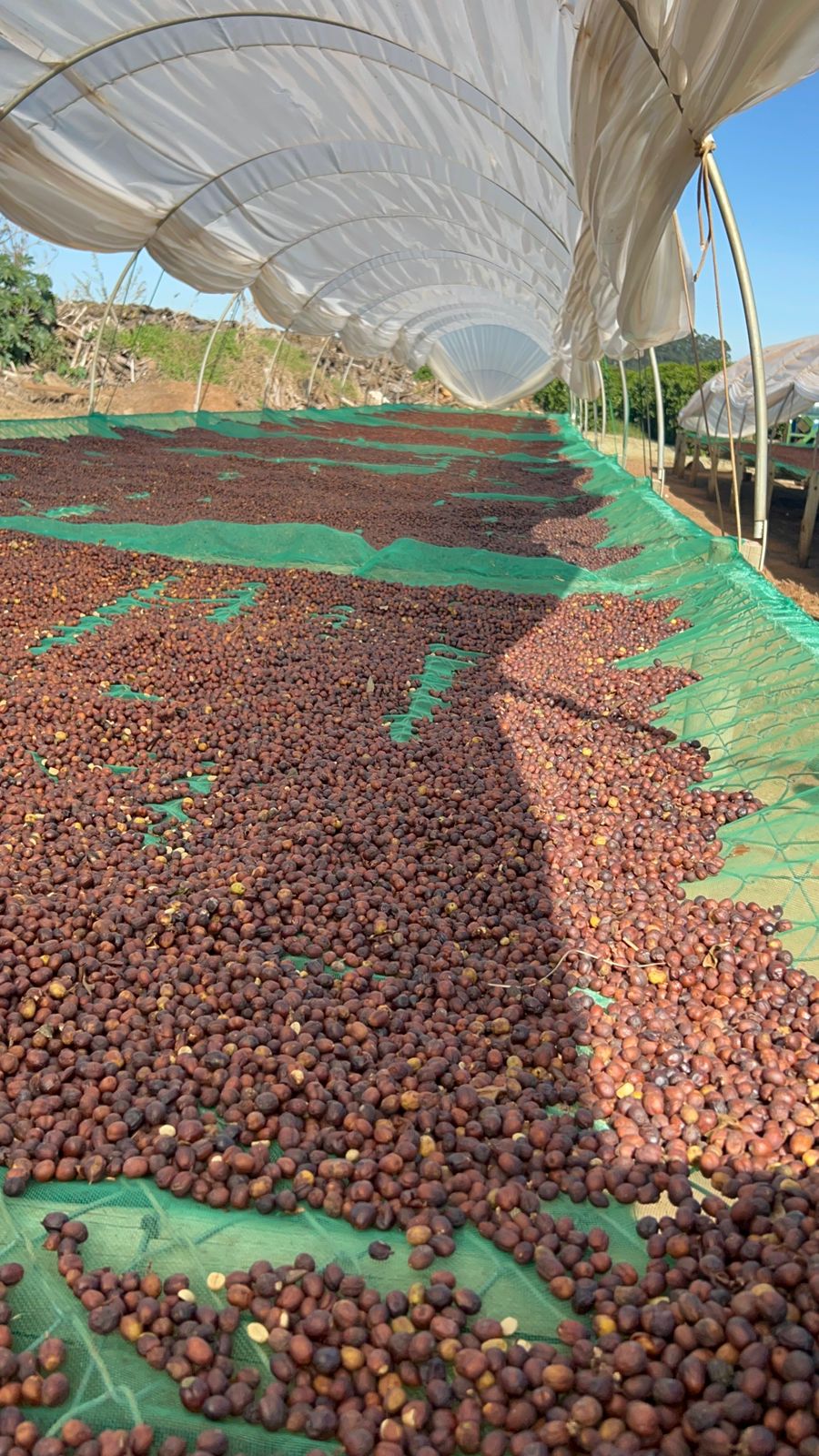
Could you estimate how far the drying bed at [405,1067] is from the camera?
178cm

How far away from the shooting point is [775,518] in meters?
20.1

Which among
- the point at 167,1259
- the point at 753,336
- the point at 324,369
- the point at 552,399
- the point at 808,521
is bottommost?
the point at 167,1259

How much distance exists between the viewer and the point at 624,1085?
8.35ft

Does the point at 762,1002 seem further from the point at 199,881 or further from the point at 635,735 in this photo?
the point at 635,735

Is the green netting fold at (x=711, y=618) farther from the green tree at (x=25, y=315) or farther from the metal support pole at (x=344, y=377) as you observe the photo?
the metal support pole at (x=344, y=377)

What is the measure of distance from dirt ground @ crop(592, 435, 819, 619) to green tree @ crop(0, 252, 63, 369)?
51.2ft

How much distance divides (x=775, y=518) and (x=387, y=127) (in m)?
11.4

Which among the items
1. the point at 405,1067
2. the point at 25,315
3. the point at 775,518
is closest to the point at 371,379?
the point at 25,315

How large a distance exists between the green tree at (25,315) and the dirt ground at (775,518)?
1562 centimetres

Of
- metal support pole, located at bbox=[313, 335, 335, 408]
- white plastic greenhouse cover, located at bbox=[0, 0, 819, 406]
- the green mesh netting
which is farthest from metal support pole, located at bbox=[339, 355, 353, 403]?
the green mesh netting

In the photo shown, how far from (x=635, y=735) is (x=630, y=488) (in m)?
9.16

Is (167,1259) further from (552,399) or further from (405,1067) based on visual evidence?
(552,399)

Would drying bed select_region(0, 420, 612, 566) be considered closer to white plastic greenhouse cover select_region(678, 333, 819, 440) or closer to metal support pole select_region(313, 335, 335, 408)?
white plastic greenhouse cover select_region(678, 333, 819, 440)

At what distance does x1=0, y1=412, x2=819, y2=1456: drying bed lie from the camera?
178cm
